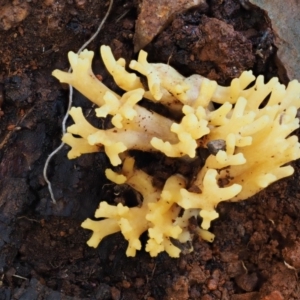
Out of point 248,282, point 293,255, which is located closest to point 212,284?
point 248,282

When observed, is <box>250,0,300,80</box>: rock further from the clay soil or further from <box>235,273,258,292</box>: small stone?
<box>235,273,258,292</box>: small stone

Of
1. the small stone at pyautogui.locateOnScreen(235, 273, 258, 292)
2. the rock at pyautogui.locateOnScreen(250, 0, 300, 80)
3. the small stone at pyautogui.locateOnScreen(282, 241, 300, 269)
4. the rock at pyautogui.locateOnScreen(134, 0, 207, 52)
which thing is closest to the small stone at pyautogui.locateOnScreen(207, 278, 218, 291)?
the small stone at pyautogui.locateOnScreen(235, 273, 258, 292)

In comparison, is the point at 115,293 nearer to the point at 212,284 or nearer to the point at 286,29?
the point at 212,284

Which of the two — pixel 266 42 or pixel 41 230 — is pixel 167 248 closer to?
pixel 41 230

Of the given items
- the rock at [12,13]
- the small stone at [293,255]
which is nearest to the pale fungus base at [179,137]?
the small stone at [293,255]

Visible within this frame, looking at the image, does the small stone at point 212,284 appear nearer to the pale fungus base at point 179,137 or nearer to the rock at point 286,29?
the pale fungus base at point 179,137
